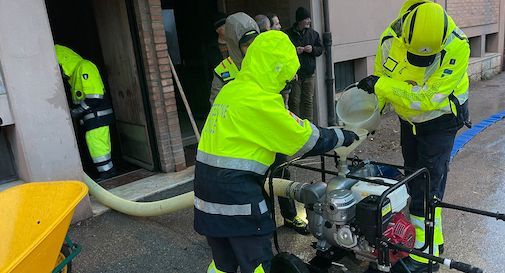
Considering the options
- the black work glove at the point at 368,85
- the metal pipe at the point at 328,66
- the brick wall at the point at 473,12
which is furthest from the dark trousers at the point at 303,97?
the brick wall at the point at 473,12

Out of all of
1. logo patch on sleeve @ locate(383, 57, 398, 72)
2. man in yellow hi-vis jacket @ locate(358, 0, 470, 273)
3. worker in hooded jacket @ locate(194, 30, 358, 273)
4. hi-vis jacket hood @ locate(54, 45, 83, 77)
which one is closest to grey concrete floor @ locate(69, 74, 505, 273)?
man in yellow hi-vis jacket @ locate(358, 0, 470, 273)

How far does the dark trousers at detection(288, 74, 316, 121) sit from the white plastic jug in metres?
3.23

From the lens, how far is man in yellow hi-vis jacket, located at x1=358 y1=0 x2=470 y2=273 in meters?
2.58

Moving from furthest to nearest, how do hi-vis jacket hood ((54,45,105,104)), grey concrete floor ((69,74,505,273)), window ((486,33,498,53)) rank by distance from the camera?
window ((486,33,498,53)) < hi-vis jacket hood ((54,45,105,104)) < grey concrete floor ((69,74,505,273))

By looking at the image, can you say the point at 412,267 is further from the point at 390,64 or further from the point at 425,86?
the point at 390,64

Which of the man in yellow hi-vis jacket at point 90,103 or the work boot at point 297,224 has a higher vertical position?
the man in yellow hi-vis jacket at point 90,103

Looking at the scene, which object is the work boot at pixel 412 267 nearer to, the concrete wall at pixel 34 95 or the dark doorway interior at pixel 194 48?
the concrete wall at pixel 34 95

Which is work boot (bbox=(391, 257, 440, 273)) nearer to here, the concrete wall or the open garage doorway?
the concrete wall

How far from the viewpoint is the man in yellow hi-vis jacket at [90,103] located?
468cm

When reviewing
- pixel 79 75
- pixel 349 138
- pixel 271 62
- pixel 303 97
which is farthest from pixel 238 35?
pixel 303 97

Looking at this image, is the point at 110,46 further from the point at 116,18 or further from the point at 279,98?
the point at 279,98

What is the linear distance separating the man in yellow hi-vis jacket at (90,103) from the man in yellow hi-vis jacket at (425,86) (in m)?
3.17

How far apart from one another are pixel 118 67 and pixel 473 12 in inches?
346

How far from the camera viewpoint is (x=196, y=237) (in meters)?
3.64
